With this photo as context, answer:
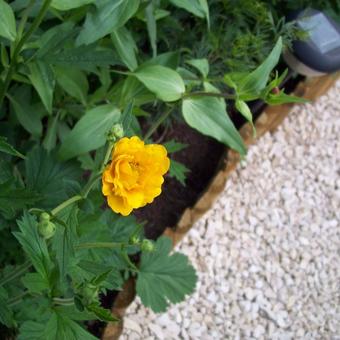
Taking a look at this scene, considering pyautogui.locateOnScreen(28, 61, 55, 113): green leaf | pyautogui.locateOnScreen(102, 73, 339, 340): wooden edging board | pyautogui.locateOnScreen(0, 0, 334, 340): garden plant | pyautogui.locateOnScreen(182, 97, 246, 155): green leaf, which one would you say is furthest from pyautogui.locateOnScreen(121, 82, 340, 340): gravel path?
pyautogui.locateOnScreen(28, 61, 55, 113): green leaf

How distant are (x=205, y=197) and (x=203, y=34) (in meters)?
0.44

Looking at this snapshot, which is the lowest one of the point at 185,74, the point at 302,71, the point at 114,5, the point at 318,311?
the point at 318,311

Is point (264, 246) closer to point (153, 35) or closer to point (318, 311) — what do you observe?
point (318, 311)

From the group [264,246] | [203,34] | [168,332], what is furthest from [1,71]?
[264,246]

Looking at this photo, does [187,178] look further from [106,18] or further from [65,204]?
[65,204]

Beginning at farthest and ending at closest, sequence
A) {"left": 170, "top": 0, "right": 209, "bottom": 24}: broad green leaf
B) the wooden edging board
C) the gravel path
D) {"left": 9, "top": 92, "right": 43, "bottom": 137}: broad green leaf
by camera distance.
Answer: the gravel path
the wooden edging board
{"left": 9, "top": 92, "right": 43, "bottom": 137}: broad green leaf
{"left": 170, "top": 0, "right": 209, "bottom": 24}: broad green leaf

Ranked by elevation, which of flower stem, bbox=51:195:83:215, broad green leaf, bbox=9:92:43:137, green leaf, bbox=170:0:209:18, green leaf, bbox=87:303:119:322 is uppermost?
green leaf, bbox=170:0:209:18

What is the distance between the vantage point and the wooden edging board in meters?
1.45

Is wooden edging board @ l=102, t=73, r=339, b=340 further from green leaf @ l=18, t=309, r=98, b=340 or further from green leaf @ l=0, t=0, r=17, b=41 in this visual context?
green leaf @ l=0, t=0, r=17, b=41

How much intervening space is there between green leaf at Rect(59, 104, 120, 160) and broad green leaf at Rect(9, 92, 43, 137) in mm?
179

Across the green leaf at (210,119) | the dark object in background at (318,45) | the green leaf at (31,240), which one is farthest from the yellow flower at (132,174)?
the dark object in background at (318,45)

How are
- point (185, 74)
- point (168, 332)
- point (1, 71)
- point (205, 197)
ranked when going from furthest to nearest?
point (205, 197) → point (168, 332) → point (185, 74) → point (1, 71)

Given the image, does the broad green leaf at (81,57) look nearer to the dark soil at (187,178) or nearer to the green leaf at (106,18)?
the green leaf at (106,18)

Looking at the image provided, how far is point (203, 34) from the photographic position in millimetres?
1562
